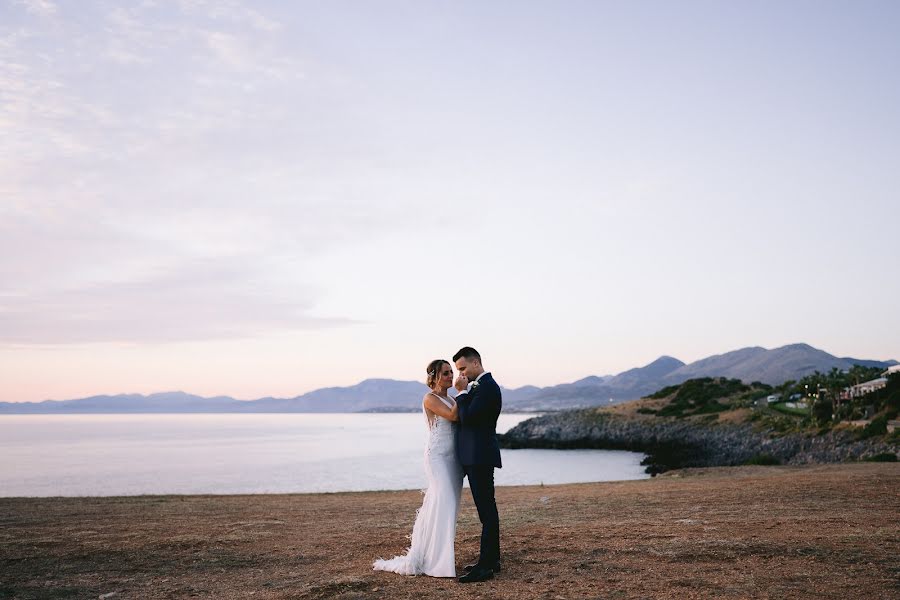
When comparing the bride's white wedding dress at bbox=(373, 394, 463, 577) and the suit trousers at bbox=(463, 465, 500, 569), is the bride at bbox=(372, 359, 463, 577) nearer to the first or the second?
the bride's white wedding dress at bbox=(373, 394, 463, 577)

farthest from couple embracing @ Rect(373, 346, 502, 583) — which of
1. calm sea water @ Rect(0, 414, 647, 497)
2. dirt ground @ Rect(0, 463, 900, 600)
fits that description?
calm sea water @ Rect(0, 414, 647, 497)

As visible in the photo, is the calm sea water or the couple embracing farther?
the calm sea water

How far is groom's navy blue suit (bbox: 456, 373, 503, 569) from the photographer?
28.7 feet

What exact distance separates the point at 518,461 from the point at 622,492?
2229 inches

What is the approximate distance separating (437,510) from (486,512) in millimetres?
639

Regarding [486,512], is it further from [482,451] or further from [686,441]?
[686,441]

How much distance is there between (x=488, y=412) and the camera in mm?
8727

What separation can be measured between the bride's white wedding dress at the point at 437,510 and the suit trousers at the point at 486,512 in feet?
1.26

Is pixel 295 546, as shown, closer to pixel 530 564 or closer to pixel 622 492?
pixel 530 564

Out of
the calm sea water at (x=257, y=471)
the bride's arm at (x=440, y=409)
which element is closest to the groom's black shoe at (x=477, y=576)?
the bride's arm at (x=440, y=409)

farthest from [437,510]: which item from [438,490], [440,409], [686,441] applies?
[686,441]

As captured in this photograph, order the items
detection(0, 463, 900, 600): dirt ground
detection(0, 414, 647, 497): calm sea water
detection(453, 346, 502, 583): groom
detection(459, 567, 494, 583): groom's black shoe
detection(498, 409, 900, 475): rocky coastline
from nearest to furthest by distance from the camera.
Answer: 1. detection(0, 463, 900, 600): dirt ground
2. detection(459, 567, 494, 583): groom's black shoe
3. detection(453, 346, 502, 583): groom
4. detection(498, 409, 900, 475): rocky coastline
5. detection(0, 414, 647, 497): calm sea water

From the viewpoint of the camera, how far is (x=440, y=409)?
29.7 feet

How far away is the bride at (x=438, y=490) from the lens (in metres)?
9.03
